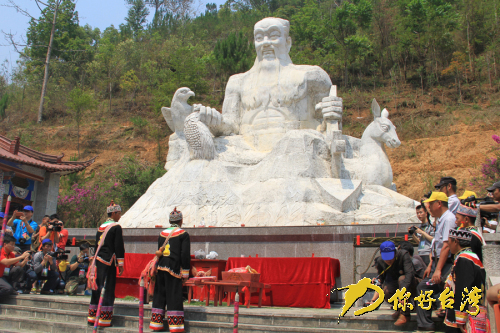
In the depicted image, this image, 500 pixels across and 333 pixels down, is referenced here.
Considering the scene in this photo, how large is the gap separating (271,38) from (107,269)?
6910 millimetres

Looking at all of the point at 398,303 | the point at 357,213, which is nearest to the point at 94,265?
the point at 398,303

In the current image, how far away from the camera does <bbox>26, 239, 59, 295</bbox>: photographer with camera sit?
7371mm

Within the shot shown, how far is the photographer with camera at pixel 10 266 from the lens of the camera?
6633 mm

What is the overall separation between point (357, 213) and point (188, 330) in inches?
175

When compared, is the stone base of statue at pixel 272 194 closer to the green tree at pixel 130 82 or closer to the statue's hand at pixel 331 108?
the statue's hand at pixel 331 108

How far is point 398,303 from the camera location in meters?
4.02

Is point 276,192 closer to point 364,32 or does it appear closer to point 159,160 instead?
point 159,160

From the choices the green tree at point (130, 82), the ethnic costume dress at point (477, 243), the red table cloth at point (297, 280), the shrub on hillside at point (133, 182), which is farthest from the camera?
the green tree at point (130, 82)

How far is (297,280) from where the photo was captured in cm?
655

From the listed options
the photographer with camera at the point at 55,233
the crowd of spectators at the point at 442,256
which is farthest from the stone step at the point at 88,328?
the photographer with camera at the point at 55,233

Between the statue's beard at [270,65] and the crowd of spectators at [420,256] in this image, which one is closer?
the crowd of spectators at [420,256]

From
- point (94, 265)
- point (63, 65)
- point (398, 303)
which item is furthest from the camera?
point (63, 65)

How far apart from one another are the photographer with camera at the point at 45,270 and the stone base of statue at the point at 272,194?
2.04 m

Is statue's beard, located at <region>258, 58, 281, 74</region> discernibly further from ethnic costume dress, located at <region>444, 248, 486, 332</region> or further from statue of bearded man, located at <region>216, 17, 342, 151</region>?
ethnic costume dress, located at <region>444, 248, 486, 332</region>
